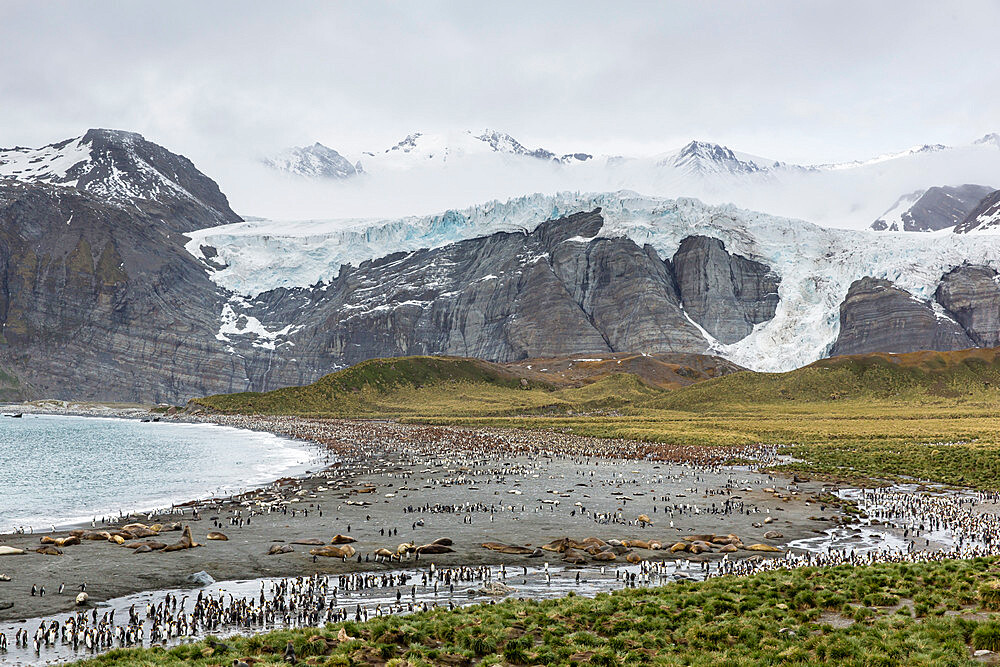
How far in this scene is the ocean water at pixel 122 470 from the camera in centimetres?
4569

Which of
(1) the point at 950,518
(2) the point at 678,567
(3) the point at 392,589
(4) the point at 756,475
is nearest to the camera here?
(3) the point at 392,589

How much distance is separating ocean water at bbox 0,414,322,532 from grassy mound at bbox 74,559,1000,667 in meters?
28.4

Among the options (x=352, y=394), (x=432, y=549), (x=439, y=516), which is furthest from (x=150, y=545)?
(x=352, y=394)

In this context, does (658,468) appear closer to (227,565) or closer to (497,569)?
(497,569)

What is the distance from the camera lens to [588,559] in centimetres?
2939

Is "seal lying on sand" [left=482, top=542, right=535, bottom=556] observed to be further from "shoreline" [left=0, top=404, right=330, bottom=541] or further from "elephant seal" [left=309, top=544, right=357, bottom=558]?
"shoreline" [left=0, top=404, right=330, bottom=541]

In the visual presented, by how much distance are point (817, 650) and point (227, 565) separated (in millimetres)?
22190

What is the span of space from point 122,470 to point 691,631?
67537mm

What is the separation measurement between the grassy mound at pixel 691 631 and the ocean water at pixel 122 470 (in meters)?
28.4

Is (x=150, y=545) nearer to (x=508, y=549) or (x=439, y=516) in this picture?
(x=439, y=516)

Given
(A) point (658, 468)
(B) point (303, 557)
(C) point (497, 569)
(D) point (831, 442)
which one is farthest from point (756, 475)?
(B) point (303, 557)

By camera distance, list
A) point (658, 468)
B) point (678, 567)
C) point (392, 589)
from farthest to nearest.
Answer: point (658, 468) → point (678, 567) → point (392, 589)

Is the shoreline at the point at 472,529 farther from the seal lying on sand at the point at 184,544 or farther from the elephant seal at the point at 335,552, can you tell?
A: the seal lying on sand at the point at 184,544

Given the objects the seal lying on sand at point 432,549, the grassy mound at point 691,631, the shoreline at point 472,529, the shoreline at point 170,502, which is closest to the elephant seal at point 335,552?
the shoreline at point 472,529
